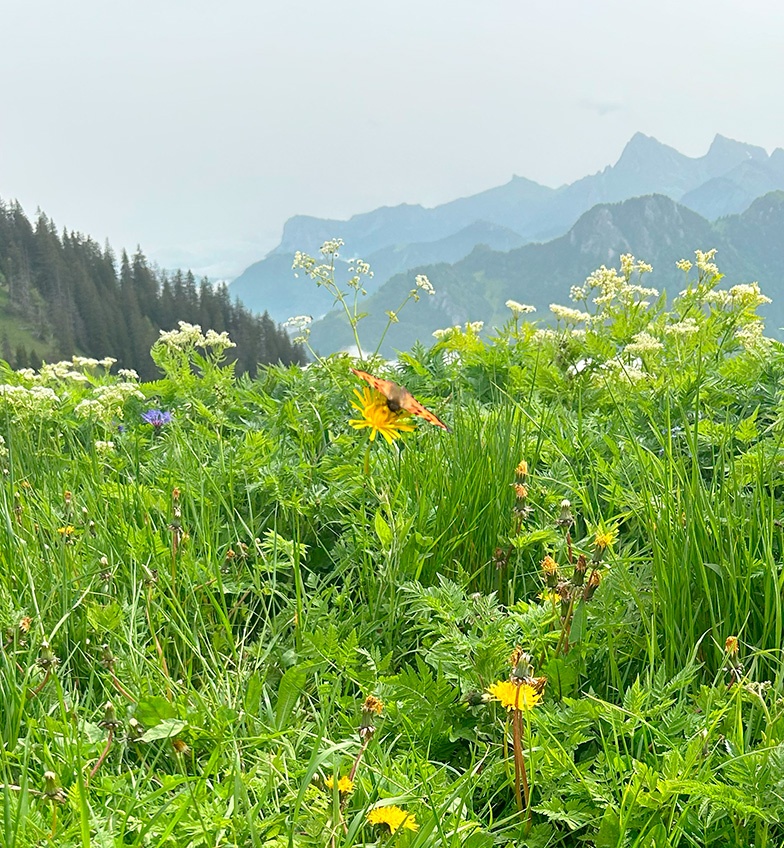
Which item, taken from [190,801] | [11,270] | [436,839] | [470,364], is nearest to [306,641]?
[190,801]

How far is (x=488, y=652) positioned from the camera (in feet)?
4.86

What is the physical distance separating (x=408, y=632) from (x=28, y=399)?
2.29 metres

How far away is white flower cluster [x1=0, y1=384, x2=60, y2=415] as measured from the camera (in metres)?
3.21

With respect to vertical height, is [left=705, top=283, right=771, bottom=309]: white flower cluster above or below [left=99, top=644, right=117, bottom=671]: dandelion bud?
above

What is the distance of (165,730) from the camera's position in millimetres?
1432

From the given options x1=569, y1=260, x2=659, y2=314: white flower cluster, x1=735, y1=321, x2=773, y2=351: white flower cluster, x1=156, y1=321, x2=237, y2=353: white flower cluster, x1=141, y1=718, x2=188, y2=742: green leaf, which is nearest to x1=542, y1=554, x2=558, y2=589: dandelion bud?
x1=141, y1=718, x2=188, y2=742: green leaf

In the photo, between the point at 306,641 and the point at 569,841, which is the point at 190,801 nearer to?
the point at 306,641

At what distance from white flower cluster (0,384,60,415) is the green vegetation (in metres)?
0.05

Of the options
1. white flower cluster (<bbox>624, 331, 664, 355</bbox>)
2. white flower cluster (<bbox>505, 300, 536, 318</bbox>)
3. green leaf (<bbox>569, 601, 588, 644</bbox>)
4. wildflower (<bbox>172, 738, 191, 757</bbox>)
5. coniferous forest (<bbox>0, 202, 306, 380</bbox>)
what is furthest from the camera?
coniferous forest (<bbox>0, 202, 306, 380</bbox>)

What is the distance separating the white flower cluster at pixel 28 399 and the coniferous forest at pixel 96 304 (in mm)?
80356

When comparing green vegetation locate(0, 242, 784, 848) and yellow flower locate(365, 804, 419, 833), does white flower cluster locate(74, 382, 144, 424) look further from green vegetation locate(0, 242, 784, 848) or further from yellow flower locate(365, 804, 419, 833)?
yellow flower locate(365, 804, 419, 833)

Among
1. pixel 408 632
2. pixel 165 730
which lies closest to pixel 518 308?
pixel 408 632

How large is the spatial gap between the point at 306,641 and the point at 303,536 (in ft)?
2.31

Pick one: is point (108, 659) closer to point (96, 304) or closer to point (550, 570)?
point (550, 570)
